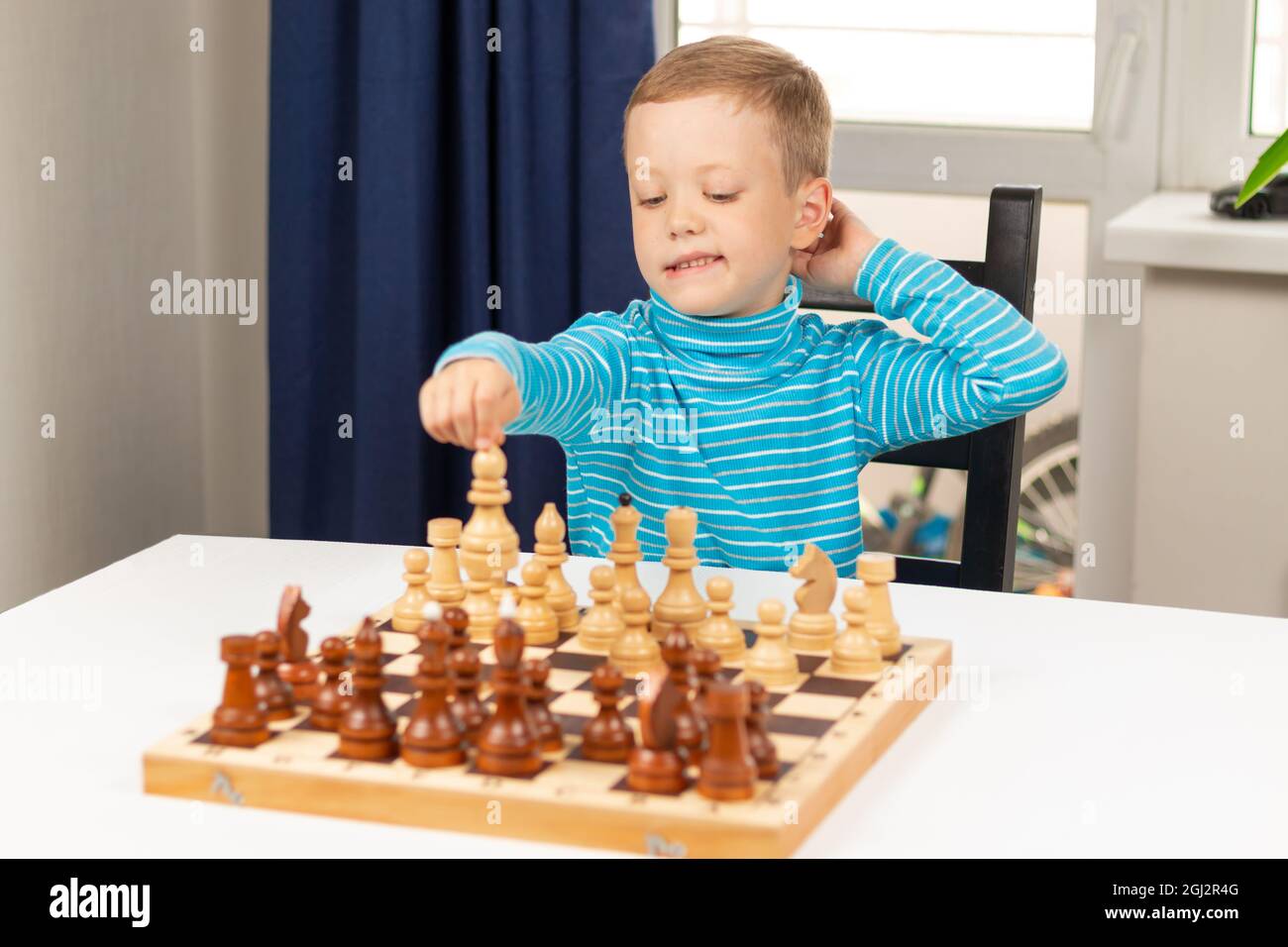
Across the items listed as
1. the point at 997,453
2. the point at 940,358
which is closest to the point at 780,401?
the point at 940,358

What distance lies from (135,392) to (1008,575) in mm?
1461

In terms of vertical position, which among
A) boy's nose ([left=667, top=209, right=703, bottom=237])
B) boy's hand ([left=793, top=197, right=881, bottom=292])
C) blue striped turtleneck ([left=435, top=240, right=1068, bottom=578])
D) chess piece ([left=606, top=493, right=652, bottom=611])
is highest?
boy's nose ([left=667, top=209, right=703, bottom=237])

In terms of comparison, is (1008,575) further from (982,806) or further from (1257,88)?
(1257,88)

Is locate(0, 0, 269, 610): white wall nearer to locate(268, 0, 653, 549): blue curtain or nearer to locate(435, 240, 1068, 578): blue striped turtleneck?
locate(268, 0, 653, 549): blue curtain

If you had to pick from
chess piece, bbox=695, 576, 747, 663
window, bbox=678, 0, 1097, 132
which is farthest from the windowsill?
chess piece, bbox=695, 576, 747, 663

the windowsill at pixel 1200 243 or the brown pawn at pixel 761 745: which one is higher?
the windowsill at pixel 1200 243

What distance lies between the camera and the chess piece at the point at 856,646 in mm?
1210

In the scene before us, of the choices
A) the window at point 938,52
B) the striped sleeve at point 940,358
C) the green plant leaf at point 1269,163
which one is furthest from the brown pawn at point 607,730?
the window at point 938,52

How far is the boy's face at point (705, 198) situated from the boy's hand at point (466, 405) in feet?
1.07

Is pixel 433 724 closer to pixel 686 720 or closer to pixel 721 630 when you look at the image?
pixel 686 720

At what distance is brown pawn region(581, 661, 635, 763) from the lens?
1.03m

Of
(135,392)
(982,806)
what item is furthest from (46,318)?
(982,806)

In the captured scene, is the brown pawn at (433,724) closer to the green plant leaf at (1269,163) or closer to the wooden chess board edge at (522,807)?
the wooden chess board edge at (522,807)

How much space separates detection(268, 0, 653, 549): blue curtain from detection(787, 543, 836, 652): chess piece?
1312mm
